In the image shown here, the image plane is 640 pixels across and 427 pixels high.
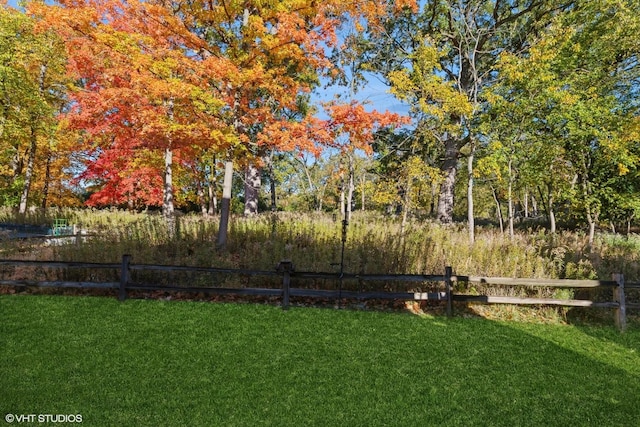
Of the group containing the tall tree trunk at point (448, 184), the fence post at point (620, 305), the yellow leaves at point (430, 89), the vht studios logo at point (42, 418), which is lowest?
the vht studios logo at point (42, 418)

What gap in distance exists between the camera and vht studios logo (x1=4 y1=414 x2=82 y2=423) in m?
3.22

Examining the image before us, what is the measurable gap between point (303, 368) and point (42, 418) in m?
2.71

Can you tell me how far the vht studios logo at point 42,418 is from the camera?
3.22 metres

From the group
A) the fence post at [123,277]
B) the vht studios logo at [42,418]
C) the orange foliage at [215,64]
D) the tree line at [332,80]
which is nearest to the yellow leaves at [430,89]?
the tree line at [332,80]

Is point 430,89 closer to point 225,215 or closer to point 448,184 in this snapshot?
point 225,215

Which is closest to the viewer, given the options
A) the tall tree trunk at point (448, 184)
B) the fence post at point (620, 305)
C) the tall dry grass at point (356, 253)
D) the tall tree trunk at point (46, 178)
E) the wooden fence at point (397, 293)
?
the fence post at point (620, 305)

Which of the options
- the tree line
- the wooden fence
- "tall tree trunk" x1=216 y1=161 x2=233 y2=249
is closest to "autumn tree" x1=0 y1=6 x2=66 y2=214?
the tree line

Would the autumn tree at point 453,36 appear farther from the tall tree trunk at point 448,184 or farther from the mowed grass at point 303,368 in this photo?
the mowed grass at point 303,368

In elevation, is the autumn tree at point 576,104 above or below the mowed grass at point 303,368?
above

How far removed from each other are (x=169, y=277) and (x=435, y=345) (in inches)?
232

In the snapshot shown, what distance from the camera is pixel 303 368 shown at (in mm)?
4453

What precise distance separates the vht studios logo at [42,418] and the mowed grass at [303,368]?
8 cm

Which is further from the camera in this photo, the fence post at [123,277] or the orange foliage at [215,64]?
the orange foliage at [215,64]

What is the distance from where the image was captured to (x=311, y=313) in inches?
259
